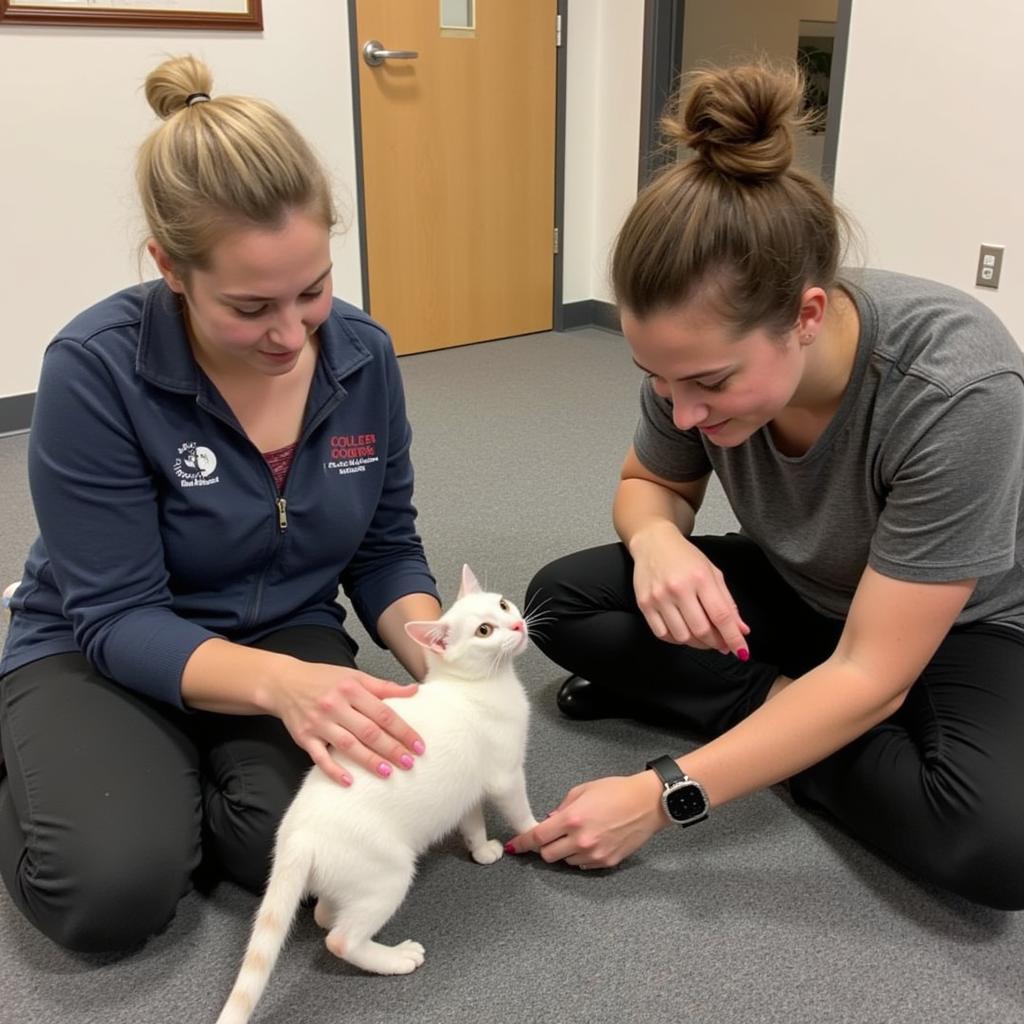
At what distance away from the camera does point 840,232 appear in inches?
41.4

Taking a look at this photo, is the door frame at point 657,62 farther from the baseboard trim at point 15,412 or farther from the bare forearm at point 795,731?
the bare forearm at point 795,731

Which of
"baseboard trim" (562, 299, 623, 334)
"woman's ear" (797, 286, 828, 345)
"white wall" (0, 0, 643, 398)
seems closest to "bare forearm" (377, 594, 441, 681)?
"woman's ear" (797, 286, 828, 345)

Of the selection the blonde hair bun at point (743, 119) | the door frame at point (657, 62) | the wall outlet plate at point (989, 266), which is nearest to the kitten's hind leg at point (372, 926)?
the blonde hair bun at point (743, 119)

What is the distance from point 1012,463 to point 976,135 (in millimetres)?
2084

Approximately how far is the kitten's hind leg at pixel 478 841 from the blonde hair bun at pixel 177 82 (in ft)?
3.01

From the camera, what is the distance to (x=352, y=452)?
1.30m

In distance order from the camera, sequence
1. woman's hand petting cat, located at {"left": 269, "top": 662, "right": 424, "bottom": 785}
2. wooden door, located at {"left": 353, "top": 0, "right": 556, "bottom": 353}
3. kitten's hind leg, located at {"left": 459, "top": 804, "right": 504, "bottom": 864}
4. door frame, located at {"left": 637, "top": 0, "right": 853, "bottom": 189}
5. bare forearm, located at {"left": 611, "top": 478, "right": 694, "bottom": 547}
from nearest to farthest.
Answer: woman's hand petting cat, located at {"left": 269, "top": 662, "right": 424, "bottom": 785}, kitten's hind leg, located at {"left": 459, "top": 804, "right": 504, "bottom": 864}, bare forearm, located at {"left": 611, "top": 478, "right": 694, "bottom": 547}, wooden door, located at {"left": 353, "top": 0, "right": 556, "bottom": 353}, door frame, located at {"left": 637, "top": 0, "right": 853, "bottom": 189}

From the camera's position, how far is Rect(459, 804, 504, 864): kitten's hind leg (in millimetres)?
1286

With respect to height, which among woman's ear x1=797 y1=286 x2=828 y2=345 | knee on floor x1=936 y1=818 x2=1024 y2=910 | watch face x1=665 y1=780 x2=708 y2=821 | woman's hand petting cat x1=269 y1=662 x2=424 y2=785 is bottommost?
knee on floor x1=936 y1=818 x2=1024 y2=910

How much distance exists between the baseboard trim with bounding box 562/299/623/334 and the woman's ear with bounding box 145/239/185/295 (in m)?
3.15

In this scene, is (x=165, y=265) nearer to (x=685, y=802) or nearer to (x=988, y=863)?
(x=685, y=802)

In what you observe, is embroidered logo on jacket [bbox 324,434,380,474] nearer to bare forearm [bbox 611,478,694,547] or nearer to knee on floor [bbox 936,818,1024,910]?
bare forearm [bbox 611,478,694,547]

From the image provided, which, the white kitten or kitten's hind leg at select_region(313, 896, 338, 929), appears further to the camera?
kitten's hind leg at select_region(313, 896, 338, 929)

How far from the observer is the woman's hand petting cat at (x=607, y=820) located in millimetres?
1162
